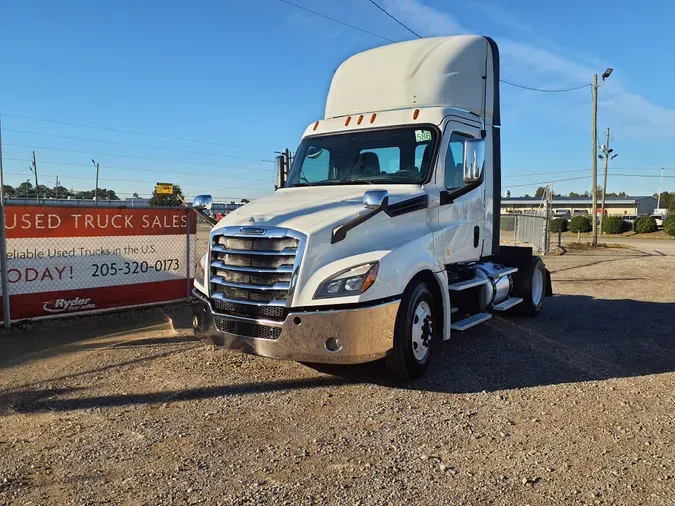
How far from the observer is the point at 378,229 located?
16.6ft

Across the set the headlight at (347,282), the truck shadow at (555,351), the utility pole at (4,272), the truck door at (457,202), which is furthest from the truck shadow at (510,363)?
the utility pole at (4,272)

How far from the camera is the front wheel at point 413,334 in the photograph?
4.89 m

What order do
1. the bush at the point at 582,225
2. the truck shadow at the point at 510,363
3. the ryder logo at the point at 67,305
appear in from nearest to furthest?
1. the truck shadow at the point at 510,363
2. the ryder logo at the point at 67,305
3. the bush at the point at 582,225

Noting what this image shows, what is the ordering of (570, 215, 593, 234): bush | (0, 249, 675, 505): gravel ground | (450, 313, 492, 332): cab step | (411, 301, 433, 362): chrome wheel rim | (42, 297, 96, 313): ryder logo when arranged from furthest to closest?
(570, 215, 593, 234): bush, (42, 297, 96, 313): ryder logo, (450, 313, 492, 332): cab step, (411, 301, 433, 362): chrome wheel rim, (0, 249, 675, 505): gravel ground

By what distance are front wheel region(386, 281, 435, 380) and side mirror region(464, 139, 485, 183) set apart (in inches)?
56.0

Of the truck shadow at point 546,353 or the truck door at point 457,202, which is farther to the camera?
the truck door at point 457,202

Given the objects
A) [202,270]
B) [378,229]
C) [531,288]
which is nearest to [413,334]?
[378,229]

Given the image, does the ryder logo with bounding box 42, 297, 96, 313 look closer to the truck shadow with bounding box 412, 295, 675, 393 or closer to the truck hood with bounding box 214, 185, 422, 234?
the truck hood with bounding box 214, 185, 422, 234

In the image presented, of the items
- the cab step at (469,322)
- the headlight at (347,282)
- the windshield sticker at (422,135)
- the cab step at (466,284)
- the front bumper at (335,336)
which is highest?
the windshield sticker at (422,135)

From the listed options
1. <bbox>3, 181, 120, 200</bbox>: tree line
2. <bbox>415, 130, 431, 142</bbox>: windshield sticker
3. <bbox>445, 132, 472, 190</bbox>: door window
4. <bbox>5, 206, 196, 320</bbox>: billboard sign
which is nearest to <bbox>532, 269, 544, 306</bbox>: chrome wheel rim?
<bbox>445, 132, 472, 190</bbox>: door window

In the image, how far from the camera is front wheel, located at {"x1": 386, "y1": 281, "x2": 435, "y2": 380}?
4.89 meters

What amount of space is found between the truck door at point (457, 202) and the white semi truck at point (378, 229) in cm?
2

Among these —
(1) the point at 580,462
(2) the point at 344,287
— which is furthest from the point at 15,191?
(1) the point at 580,462

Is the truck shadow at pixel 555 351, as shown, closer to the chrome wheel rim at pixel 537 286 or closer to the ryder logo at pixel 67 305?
the chrome wheel rim at pixel 537 286
